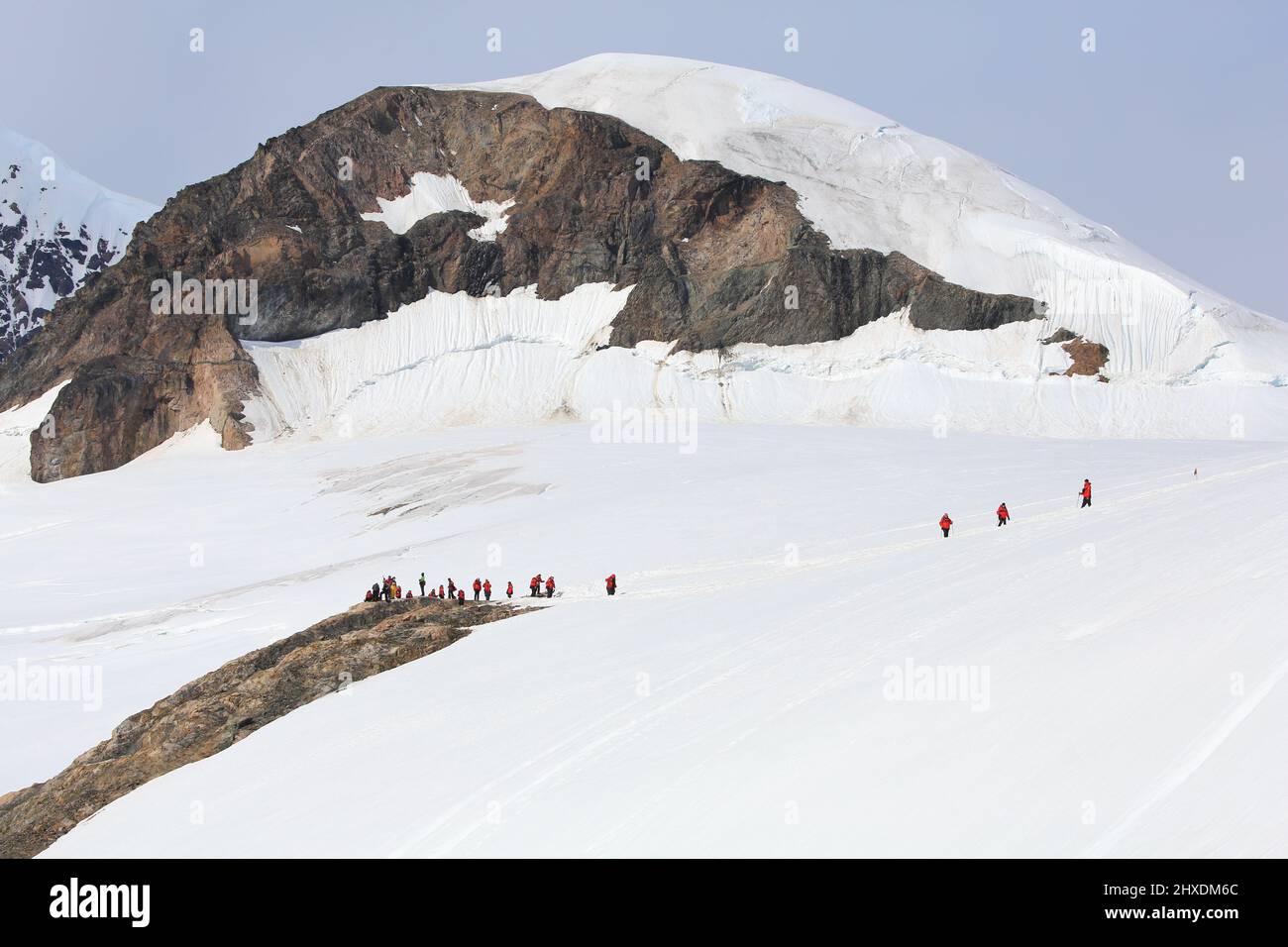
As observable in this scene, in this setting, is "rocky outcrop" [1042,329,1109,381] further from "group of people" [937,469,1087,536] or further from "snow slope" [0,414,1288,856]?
"group of people" [937,469,1087,536]

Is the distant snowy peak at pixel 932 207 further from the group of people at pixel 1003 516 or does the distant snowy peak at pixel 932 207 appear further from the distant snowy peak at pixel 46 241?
the distant snowy peak at pixel 46 241

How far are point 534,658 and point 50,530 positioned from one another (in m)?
41.8

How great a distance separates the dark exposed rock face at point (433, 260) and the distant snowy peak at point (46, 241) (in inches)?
3482

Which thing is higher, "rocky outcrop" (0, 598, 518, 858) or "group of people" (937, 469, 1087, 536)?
"group of people" (937, 469, 1087, 536)

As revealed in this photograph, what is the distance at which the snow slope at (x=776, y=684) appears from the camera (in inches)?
541

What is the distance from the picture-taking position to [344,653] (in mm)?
23922

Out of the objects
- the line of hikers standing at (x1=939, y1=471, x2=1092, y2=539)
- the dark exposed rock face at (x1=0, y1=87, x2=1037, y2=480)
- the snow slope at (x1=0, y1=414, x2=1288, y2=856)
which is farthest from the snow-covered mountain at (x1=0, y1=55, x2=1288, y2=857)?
the line of hikers standing at (x1=939, y1=471, x2=1092, y2=539)

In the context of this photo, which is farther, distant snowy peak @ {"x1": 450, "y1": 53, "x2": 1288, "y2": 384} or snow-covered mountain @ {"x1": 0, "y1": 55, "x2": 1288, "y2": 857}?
distant snowy peak @ {"x1": 450, "y1": 53, "x2": 1288, "y2": 384}

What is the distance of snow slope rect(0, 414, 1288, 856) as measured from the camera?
1373cm

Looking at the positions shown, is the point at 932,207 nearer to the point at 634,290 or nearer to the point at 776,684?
the point at 634,290

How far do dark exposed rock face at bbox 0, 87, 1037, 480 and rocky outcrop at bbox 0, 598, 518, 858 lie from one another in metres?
56.7

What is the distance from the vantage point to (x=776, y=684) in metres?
19.2

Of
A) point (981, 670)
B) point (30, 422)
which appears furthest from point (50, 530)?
point (981, 670)

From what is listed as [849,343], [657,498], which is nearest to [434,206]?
[849,343]
